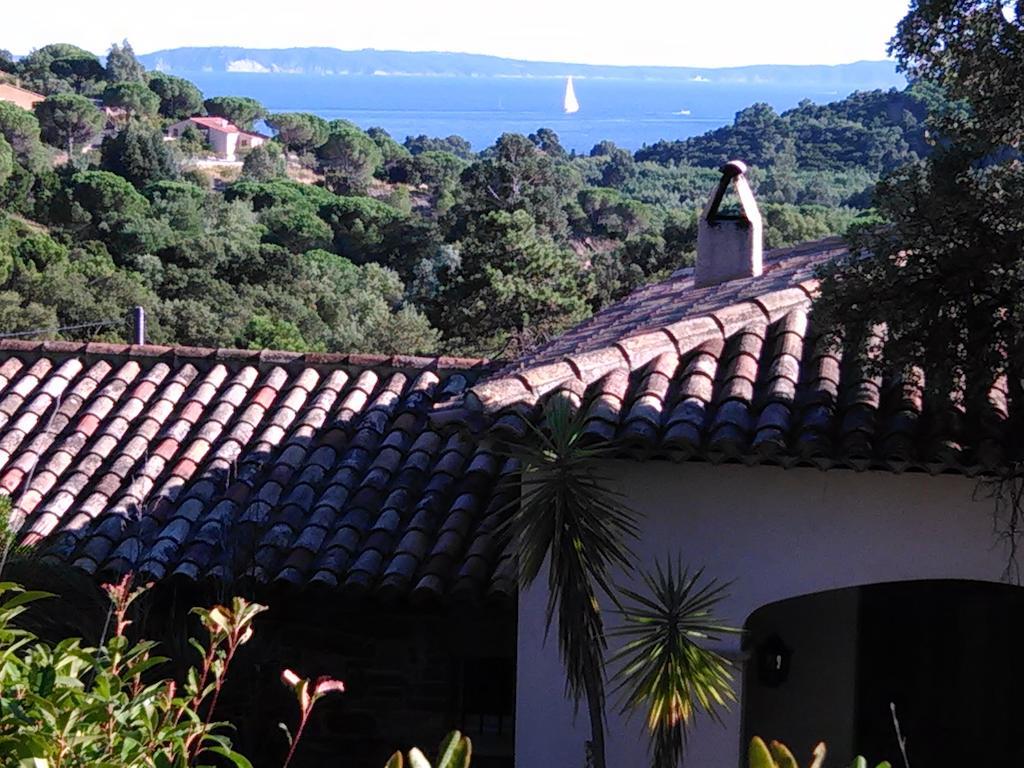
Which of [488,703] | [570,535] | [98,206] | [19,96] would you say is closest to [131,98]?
[19,96]

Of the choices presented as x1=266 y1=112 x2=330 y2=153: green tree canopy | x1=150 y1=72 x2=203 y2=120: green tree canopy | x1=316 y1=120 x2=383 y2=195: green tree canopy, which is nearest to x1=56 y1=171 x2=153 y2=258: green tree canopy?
x1=316 y1=120 x2=383 y2=195: green tree canopy

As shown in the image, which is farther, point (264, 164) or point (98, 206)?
point (264, 164)

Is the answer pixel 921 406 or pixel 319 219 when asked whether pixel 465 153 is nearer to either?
pixel 319 219

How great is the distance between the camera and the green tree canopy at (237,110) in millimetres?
91438

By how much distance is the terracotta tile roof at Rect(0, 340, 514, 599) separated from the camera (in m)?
8.47

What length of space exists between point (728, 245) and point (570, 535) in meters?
6.46

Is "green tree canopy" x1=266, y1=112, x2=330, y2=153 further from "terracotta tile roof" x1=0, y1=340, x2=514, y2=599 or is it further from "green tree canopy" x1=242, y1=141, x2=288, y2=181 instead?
"terracotta tile roof" x1=0, y1=340, x2=514, y2=599

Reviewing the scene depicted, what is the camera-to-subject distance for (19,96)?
77938mm

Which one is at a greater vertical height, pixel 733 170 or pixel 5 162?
pixel 733 170

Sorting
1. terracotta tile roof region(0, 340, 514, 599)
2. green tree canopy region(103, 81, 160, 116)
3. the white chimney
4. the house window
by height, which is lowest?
green tree canopy region(103, 81, 160, 116)

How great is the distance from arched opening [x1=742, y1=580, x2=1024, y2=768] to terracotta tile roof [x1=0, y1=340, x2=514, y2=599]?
96.9 inches

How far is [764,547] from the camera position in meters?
6.83

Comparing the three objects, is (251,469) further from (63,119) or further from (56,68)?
(56,68)

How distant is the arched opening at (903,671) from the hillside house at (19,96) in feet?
235
